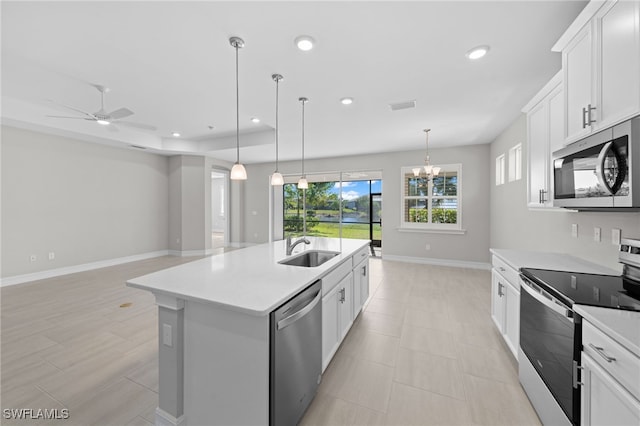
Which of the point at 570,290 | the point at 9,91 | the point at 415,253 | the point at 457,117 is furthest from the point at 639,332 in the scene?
the point at 9,91

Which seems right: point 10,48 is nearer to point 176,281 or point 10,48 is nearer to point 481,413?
point 176,281

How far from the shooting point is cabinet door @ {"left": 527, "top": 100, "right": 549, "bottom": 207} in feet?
7.43

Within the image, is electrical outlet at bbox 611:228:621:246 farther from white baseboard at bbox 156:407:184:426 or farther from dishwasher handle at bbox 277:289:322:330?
white baseboard at bbox 156:407:184:426

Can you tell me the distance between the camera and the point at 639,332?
92 centimetres

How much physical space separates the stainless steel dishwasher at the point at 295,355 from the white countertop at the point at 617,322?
1.37 metres

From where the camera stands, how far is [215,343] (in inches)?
53.1

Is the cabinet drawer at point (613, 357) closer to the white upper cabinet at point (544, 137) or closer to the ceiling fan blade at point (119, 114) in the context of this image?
the white upper cabinet at point (544, 137)

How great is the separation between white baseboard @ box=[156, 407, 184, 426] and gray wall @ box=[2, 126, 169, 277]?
4.97 meters

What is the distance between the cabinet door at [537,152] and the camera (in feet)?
7.43

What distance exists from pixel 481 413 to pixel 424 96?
10.6ft

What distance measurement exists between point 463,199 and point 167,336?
19.5 feet

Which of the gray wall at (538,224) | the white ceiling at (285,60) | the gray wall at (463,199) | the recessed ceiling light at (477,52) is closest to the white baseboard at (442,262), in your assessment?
the gray wall at (463,199)

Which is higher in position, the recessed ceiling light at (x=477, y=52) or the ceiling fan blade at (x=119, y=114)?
the recessed ceiling light at (x=477, y=52)

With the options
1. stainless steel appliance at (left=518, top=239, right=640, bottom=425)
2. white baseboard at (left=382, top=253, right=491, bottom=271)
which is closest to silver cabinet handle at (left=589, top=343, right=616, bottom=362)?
stainless steel appliance at (left=518, top=239, right=640, bottom=425)
